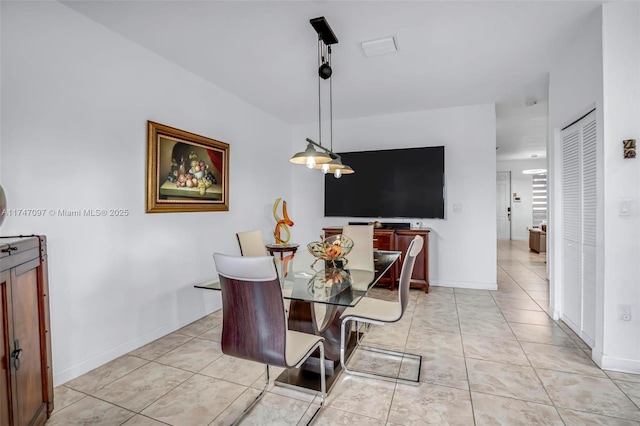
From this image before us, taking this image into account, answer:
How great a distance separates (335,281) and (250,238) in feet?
3.58

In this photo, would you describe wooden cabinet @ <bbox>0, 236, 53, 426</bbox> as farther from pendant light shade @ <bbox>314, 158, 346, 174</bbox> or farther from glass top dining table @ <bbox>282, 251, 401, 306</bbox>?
pendant light shade @ <bbox>314, 158, 346, 174</bbox>

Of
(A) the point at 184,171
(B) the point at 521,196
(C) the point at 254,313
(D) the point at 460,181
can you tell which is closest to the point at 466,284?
(D) the point at 460,181

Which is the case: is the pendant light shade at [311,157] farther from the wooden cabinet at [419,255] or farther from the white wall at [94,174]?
the wooden cabinet at [419,255]

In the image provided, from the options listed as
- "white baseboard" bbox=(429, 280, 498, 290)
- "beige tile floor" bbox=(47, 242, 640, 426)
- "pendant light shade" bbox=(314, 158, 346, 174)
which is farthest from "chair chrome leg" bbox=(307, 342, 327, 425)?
"white baseboard" bbox=(429, 280, 498, 290)

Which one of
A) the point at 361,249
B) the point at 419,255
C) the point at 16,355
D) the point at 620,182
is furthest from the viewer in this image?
the point at 419,255

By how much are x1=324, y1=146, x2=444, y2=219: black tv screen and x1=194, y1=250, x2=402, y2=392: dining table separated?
7.66ft

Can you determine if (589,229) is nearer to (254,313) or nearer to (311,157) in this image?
(311,157)

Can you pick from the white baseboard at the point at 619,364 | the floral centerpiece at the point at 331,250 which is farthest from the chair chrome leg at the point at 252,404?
the white baseboard at the point at 619,364

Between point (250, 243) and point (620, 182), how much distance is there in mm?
2865

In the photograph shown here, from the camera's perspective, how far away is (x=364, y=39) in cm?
264

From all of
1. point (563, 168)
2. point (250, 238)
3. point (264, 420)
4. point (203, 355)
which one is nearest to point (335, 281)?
point (264, 420)

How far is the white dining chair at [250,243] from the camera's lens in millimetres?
2766

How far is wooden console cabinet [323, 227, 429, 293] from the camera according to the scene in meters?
4.32

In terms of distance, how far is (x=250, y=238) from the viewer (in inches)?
114
